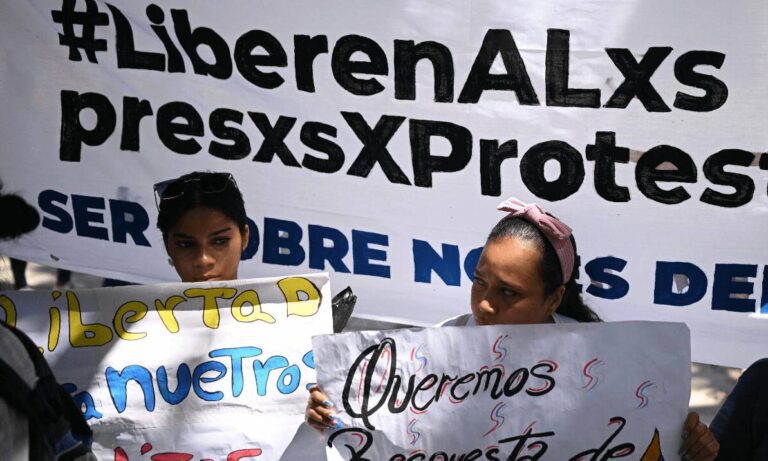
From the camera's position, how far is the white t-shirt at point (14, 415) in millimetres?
1715

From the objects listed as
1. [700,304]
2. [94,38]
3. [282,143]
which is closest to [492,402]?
[700,304]

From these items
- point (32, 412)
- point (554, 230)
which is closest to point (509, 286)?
point (554, 230)

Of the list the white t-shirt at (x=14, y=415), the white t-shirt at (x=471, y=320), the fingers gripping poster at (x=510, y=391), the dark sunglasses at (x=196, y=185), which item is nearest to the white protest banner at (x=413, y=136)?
the dark sunglasses at (x=196, y=185)

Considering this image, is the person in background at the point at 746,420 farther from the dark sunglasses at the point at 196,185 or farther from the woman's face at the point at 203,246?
the dark sunglasses at the point at 196,185

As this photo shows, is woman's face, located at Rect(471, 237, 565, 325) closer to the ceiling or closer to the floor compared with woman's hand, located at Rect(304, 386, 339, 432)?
closer to the ceiling

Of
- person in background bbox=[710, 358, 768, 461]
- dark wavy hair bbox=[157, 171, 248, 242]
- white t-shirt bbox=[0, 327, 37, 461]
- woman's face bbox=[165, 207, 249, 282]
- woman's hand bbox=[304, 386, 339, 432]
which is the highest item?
white t-shirt bbox=[0, 327, 37, 461]

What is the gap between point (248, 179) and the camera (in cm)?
362

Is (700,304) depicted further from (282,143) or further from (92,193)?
(92,193)

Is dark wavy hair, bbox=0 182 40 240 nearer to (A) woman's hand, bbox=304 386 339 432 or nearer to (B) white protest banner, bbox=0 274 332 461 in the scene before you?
(B) white protest banner, bbox=0 274 332 461

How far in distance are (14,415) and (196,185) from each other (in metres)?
1.43

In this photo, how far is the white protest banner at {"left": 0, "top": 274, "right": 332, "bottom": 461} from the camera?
269 cm

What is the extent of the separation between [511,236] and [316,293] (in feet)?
1.79

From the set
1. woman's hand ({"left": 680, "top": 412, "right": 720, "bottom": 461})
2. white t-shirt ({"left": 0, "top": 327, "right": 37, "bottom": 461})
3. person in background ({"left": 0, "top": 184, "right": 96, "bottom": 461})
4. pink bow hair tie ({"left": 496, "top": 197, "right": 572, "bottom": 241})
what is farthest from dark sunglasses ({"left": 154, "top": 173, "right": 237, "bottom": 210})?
woman's hand ({"left": 680, "top": 412, "right": 720, "bottom": 461})

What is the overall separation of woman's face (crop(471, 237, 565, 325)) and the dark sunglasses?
34.9 inches
